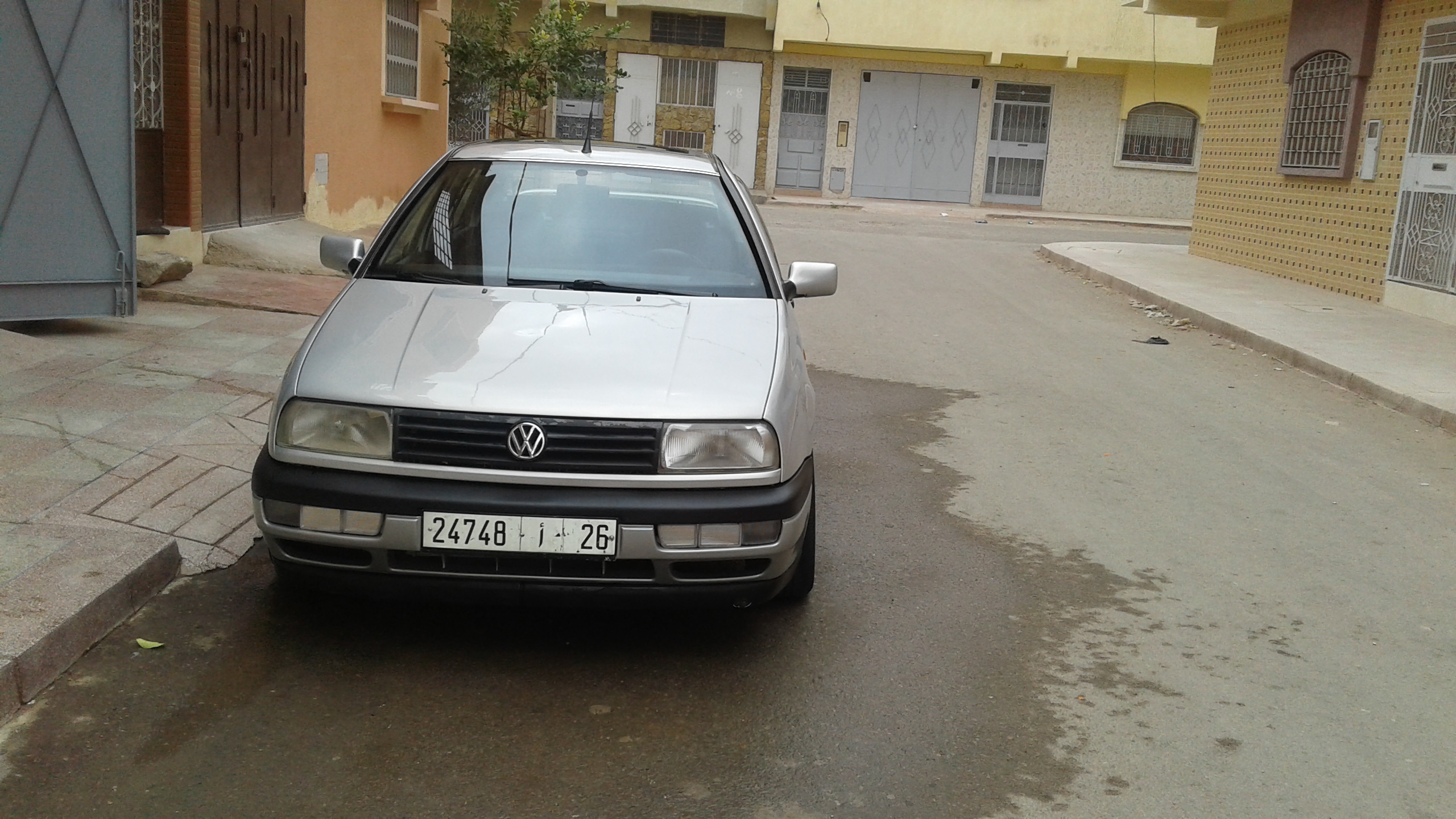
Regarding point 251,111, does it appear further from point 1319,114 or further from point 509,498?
point 1319,114

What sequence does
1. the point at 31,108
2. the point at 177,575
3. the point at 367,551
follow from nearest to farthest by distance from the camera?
the point at 367,551, the point at 177,575, the point at 31,108

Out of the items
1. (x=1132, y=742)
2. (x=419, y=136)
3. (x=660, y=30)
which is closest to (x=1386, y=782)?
(x=1132, y=742)

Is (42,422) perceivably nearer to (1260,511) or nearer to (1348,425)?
(1260,511)

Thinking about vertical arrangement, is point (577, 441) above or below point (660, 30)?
below

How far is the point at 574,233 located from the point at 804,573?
154 cm

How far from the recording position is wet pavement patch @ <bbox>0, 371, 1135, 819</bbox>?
10.4 feet

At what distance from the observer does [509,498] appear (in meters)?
3.63

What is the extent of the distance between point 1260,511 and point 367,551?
4.16 metres

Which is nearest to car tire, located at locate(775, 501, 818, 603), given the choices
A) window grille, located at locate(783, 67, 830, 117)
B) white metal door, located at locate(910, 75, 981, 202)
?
window grille, located at locate(783, 67, 830, 117)

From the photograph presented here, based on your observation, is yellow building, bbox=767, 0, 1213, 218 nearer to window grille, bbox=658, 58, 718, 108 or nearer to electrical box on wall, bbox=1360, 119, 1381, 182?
window grille, bbox=658, 58, 718, 108

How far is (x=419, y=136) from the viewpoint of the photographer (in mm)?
18062

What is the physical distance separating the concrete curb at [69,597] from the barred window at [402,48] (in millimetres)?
12892

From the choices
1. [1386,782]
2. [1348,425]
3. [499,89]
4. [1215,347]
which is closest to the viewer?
[1386,782]

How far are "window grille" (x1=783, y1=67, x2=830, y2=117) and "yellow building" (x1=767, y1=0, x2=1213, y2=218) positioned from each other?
0.09 ft
